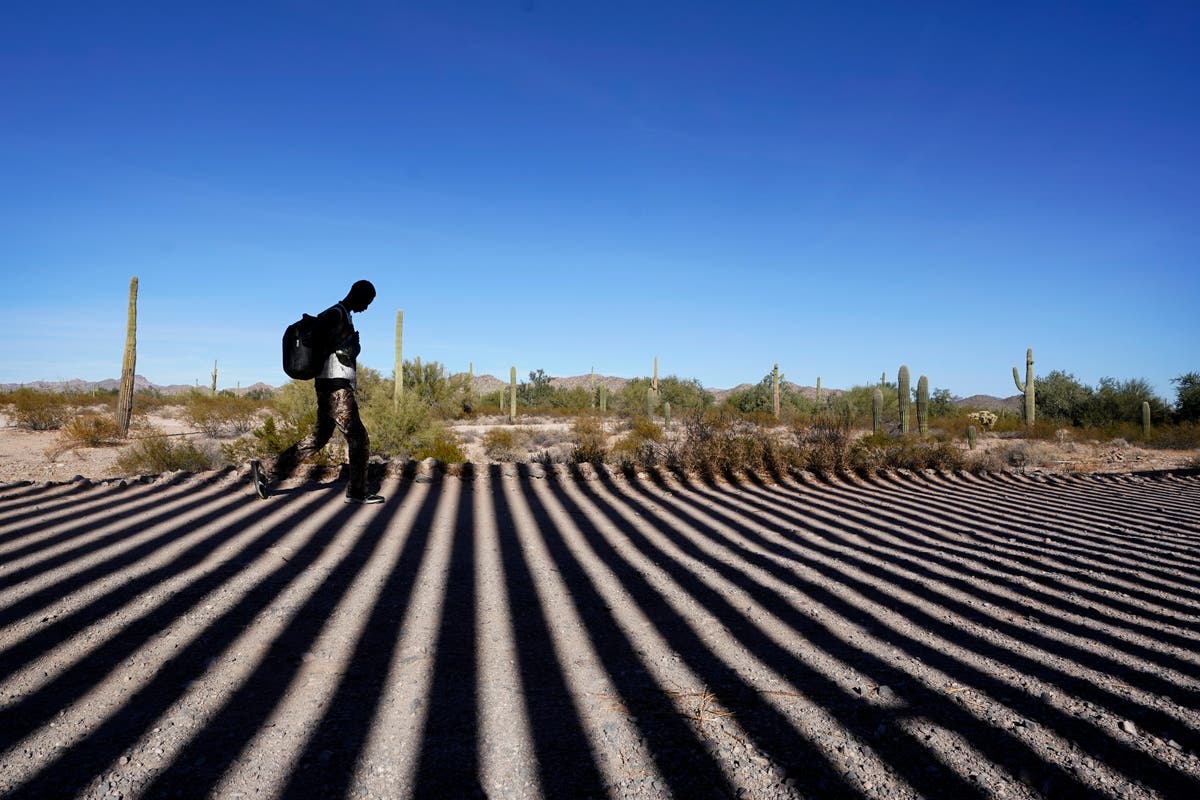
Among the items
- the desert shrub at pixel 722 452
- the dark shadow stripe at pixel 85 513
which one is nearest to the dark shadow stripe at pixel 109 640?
the dark shadow stripe at pixel 85 513

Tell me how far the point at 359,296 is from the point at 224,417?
16.6 meters

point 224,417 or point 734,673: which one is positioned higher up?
point 224,417

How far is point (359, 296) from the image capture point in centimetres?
580

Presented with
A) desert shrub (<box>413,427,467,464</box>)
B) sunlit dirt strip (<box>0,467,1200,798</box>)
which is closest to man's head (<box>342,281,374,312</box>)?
sunlit dirt strip (<box>0,467,1200,798</box>)

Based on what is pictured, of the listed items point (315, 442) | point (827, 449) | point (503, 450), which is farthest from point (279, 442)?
point (827, 449)

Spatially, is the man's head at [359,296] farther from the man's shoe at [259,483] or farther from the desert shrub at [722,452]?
the desert shrub at [722,452]

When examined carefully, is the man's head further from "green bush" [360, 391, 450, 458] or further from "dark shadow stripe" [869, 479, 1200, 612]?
"green bush" [360, 391, 450, 458]

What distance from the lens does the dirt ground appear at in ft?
6.07

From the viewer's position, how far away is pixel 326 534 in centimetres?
471

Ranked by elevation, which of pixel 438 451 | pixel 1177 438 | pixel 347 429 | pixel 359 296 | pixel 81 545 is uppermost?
pixel 359 296

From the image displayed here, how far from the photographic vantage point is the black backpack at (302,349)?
5523mm

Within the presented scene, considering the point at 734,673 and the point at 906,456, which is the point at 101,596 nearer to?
the point at 734,673

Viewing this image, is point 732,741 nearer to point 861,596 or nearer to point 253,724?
point 253,724

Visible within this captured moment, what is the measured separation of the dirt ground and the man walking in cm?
56
